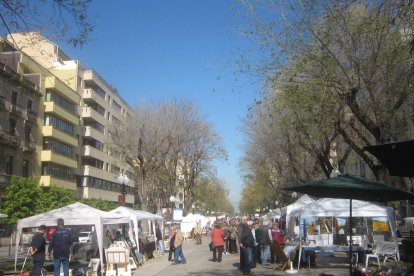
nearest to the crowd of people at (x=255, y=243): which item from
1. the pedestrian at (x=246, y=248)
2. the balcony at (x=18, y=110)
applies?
the pedestrian at (x=246, y=248)

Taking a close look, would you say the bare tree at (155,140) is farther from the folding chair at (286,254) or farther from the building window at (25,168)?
the folding chair at (286,254)

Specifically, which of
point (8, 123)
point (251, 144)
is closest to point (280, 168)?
point (251, 144)

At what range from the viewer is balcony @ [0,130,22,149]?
41350mm

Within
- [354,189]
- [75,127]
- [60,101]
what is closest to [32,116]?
[60,101]

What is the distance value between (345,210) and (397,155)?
1277 centimetres

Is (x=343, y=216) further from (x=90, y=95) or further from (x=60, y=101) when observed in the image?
(x=90, y=95)

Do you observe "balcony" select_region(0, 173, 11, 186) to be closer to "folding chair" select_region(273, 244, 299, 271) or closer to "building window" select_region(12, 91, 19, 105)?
"building window" select_region(12, 91, 19, 105)

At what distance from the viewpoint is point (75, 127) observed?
62844mm

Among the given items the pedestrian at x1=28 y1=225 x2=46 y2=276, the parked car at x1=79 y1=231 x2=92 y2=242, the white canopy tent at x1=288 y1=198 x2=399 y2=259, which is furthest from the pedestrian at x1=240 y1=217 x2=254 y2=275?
the parked car at x1=79 y1=231 x2=92 y2=242

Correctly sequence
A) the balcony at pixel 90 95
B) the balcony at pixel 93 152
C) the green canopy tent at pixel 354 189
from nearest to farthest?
the green canopy tent at pixel 354 189 → the balcony at pixel 93 152 → the balcony at pixel 90 95

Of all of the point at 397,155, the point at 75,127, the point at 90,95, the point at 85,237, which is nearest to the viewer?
the point at 397,155

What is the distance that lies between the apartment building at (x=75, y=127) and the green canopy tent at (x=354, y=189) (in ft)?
122

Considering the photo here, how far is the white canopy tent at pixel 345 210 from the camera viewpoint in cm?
1834

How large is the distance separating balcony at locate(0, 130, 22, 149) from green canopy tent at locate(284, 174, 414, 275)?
120 feet
